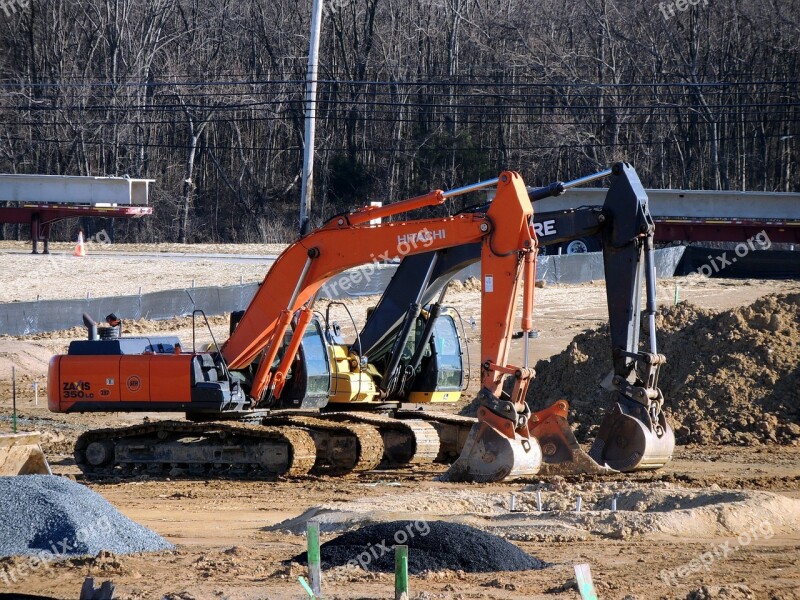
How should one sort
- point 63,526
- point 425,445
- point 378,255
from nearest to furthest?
1. point 63,526
2. point 378,255
3. point 425,445

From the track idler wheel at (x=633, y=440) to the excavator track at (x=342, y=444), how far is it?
264cm

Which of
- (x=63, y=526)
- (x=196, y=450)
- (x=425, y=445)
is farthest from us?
(x=425, y=445)

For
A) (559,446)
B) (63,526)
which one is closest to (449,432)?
(559,446)

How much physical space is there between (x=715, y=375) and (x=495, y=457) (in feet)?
21.7

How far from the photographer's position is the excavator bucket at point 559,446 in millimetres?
12586

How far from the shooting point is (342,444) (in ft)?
46.1

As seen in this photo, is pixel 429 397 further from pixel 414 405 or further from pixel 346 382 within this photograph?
pixel 414 405

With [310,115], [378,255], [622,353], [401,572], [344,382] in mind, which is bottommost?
[344,382]

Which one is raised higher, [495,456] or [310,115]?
[310,115]

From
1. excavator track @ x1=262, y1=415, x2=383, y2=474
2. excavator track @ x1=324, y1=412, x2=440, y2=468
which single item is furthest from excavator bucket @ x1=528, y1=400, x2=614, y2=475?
excavator track @ x1=262, y1=415, x2=383, y2=474

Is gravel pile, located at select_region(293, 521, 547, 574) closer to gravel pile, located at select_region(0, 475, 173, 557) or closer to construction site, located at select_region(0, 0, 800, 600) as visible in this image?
construction site, located at select_region(0, 0, 800, 600)

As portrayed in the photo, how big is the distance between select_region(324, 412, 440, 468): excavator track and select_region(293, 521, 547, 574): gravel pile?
17.6ft

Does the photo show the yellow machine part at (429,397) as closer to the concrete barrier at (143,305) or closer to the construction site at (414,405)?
the construction site at (414,405)

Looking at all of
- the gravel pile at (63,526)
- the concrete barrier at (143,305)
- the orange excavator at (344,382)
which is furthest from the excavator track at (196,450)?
the concrete barrier at (143,305)
